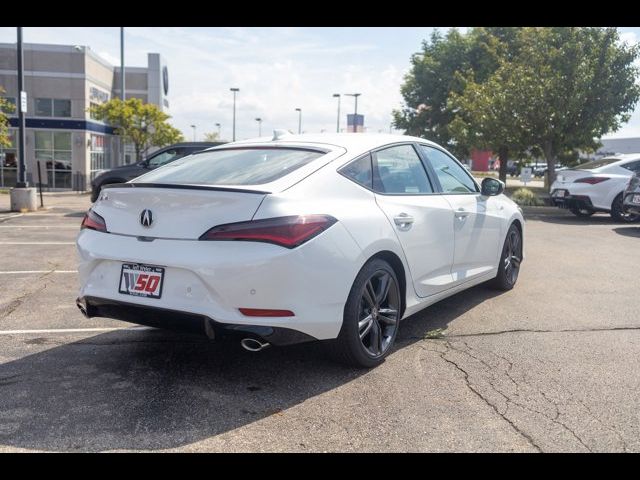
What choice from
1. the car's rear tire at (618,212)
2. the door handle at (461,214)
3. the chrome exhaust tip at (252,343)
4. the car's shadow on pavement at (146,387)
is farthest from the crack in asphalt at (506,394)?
the car's rear tire at (618,212)

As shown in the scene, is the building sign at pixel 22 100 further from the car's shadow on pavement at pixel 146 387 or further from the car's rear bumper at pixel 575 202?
the car's rear bumper at pixel 575 202

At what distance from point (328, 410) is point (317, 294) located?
0.65 metres

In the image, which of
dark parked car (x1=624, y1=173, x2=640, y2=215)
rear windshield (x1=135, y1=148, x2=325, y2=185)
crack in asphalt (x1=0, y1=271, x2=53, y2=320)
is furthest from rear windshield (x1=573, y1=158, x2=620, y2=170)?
crack in asphalt (x1=0, y1=271, x2=53, y2=320)

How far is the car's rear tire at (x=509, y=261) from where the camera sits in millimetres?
6387

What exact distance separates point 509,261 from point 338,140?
279 centimetres

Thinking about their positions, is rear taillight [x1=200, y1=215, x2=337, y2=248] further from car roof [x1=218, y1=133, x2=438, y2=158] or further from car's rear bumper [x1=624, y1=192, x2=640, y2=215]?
car's rear bumper [x1=624, y1=192, x2=640, y2=215]

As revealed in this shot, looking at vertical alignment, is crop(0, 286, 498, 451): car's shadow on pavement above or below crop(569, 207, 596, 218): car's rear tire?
below

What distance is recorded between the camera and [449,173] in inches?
221

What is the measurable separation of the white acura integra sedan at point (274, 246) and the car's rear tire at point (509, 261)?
1.74 meters

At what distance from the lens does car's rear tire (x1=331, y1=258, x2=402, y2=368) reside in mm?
3912

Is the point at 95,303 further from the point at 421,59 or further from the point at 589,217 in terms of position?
the point at 421,59
